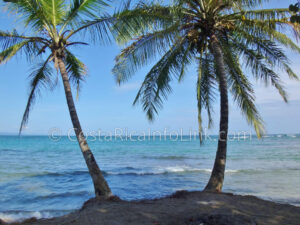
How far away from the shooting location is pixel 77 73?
8414 millimetres

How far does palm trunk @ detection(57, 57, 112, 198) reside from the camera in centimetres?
586

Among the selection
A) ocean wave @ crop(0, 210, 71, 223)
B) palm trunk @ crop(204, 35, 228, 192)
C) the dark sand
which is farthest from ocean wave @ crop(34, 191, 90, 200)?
palm trunk @ crop(204, 35, 228, 192)

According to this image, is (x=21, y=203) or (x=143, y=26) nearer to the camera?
(x=143, y=26)

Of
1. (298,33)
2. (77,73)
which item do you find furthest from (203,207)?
(77,73)

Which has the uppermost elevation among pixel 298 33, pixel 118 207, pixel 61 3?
pixel 61 3

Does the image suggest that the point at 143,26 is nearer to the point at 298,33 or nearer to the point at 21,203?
the point at 298,33

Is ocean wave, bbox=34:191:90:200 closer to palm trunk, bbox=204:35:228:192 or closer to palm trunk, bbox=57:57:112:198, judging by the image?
palm trunk, bbox=57:57:112:198

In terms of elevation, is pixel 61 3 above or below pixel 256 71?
above

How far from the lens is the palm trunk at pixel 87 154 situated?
231 inches

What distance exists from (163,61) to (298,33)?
3.60 m

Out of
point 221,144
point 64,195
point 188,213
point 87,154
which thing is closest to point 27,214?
point 64,195

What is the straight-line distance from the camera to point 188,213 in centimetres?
439

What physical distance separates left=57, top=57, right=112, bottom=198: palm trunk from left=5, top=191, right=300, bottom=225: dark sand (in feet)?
1.09

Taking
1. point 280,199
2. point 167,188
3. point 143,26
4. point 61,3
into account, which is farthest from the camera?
point 167,188
